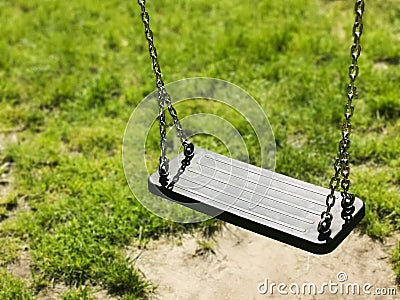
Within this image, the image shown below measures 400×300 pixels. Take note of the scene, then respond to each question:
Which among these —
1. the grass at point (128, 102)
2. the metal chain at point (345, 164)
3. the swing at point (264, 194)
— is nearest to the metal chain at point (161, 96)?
the swing at point (264, 194)

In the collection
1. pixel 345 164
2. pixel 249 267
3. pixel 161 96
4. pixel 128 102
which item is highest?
pixel 161 96

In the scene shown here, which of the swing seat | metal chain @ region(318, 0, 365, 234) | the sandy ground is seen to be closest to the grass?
the sandy ground

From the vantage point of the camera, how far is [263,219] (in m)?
3.12

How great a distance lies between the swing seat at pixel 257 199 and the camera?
9.98 ft

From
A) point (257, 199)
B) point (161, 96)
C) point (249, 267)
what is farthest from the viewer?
point (249, 267)

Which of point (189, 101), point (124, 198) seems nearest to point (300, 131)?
point (189, 101)

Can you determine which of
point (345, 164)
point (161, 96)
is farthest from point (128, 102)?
point (345, 164)

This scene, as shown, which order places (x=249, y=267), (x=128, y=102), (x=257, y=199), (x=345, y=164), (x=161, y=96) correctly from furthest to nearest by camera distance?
(x=128, y=102) < (x=249, y=267) < (x=161, y=96) < (x=257, y=199) < (x=345, y=164)

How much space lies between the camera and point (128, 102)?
201 inches

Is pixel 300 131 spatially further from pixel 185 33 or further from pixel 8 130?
pixel 8 130

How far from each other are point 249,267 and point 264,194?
629 mm

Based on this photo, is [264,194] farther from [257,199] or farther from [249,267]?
[249,267]

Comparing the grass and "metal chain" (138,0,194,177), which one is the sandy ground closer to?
the grass

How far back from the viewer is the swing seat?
3043 mm
